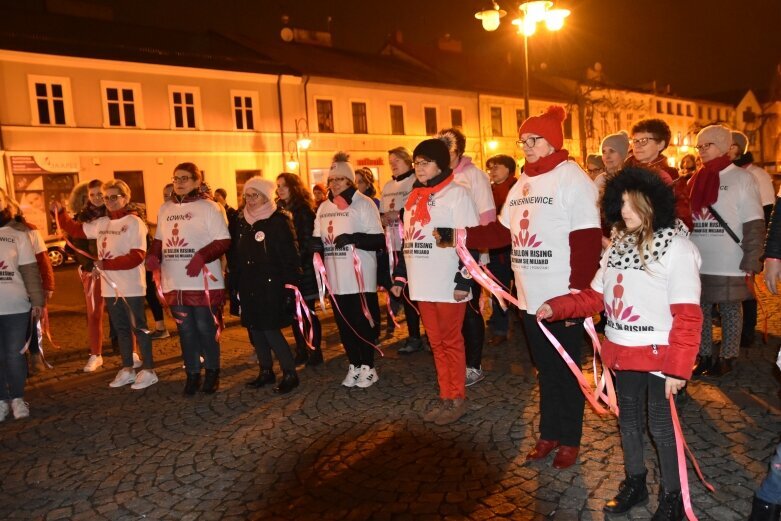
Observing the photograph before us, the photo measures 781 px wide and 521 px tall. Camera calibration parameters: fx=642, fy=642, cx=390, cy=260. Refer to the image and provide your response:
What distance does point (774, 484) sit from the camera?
3.01m

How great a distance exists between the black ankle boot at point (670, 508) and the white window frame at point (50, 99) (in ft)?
85.3

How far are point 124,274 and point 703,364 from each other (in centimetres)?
564

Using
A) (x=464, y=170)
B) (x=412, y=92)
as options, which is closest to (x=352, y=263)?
(x=464, y=170)

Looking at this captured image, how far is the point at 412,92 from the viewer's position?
117ft

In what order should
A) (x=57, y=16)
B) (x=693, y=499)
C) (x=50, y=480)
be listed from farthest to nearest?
(x=57, y=16) < (x=50, y=480) < (x=693, y=499)

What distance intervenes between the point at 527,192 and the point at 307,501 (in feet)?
7.69

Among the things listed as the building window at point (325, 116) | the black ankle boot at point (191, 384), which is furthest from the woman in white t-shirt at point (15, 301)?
the building window at point (325, 116)

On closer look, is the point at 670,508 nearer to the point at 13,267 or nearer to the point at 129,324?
the point at 129,324

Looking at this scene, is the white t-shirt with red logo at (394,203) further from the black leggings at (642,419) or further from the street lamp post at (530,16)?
the street lamp post at (530,16)

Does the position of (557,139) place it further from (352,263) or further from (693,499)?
(352,263)

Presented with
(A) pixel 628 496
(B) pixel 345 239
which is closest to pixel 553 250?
(A) pixel 628 496

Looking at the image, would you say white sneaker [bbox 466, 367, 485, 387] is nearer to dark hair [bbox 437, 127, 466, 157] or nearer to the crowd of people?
the crowd of people

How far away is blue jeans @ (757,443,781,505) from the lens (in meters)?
2.99

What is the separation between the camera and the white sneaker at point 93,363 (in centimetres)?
755
